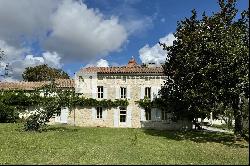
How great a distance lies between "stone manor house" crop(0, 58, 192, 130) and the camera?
43.8 meters

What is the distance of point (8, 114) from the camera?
44.7 meters

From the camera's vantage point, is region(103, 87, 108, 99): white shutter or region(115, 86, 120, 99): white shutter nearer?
region(115, 86, 120, 99): white shutter

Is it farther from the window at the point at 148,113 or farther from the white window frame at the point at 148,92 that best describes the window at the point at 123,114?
the white window frame at the point at 148,92

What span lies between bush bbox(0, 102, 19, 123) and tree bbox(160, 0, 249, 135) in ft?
76.3

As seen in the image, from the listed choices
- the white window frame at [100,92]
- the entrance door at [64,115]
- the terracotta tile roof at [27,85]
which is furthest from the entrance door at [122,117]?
the terracotta tile roof at [27,85]

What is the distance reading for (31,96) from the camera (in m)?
46.1

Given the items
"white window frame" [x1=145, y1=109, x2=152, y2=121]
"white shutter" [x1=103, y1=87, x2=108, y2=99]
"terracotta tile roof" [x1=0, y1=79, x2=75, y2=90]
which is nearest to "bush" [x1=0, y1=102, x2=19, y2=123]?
"terracotta tile roof" [x1=0, y1=79, x2=75, y2=90]

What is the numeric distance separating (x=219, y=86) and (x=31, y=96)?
27.1m

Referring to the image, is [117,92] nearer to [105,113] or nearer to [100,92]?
[100,92]

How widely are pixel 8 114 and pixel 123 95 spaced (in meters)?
14.7

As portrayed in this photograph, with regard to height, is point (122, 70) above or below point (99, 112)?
above

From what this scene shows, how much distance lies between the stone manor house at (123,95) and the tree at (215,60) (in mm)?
12129

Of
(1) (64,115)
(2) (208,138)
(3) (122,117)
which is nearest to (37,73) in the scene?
(1) (64,115)

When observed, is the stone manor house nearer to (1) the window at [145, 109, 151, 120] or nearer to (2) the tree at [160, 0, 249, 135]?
(1) the window at [145, 109, 151, 120]
